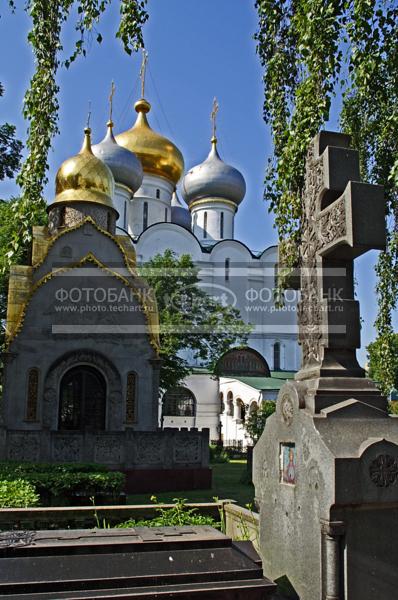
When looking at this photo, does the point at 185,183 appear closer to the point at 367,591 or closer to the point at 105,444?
the point at 105,444

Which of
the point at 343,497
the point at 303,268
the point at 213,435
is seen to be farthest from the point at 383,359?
the point at 213,435

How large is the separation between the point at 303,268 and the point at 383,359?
3.27 metres

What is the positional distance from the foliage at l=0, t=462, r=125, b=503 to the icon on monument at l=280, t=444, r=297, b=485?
198 inches

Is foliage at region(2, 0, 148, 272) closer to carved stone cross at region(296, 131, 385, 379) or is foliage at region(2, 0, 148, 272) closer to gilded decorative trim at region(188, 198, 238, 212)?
carved stone cross at region(296, 131, 385, 379)

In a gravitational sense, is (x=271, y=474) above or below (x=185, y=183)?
below

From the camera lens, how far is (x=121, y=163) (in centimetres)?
3438

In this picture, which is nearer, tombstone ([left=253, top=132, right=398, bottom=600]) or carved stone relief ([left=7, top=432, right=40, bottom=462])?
tombstone ([left=253, top=132, right=398, bottom=600])

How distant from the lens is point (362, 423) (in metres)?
4.33

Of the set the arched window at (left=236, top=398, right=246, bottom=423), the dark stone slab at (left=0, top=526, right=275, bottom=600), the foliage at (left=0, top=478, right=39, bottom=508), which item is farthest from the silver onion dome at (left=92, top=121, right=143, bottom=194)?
the dark stone slab at (left=0, top=526, right=275, bottom=600)

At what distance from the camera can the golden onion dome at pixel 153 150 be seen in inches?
1486

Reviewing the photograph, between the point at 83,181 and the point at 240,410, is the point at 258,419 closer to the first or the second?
the point at 240,410

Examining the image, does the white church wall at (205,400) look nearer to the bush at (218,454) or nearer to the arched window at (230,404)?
the arched window at (230,404)

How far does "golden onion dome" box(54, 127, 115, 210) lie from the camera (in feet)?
52.3

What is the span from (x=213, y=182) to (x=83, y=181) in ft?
77.2
